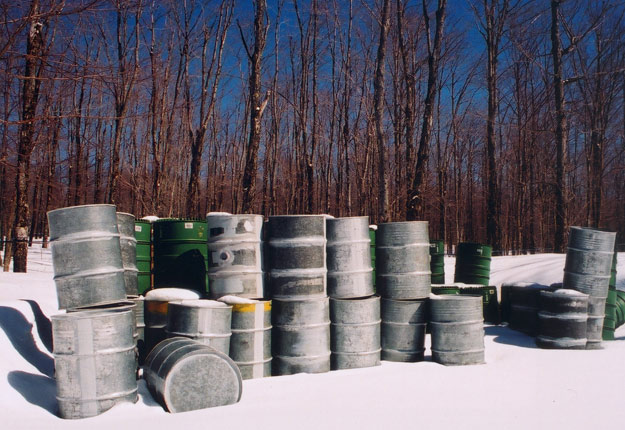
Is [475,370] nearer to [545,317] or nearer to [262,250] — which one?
[545,317]

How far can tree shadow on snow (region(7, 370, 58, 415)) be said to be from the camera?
5.19 m

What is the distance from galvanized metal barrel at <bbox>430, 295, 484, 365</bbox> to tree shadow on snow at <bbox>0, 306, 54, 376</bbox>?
4735 mm

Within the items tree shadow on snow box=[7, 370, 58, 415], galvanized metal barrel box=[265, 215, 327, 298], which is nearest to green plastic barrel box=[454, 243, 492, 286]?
galvanized metal barrel box=[265, 215, 327, 298]

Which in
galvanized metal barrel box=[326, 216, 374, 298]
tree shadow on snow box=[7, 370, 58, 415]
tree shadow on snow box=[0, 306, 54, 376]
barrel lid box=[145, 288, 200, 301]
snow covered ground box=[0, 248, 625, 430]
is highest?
galvanized metal barrel box=[326, 216, 374, 298]

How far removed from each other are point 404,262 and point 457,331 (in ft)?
3.72

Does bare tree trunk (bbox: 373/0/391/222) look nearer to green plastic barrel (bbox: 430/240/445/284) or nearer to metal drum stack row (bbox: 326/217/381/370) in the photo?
green plastic barrel (bbox: 430/240/445/284)

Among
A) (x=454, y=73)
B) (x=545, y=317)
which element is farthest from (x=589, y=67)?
(x=545, y=317)

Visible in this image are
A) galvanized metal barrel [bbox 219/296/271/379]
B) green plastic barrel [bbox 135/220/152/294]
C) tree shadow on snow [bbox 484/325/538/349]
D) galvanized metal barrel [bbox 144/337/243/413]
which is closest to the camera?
galvanized metal barrel [bbox 144/337/243/413]

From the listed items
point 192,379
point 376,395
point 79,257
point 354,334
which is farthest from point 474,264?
point 79,257

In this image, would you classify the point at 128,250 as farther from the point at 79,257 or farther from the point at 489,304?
the point at 489,304

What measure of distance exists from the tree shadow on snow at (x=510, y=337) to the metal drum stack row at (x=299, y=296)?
3478mm

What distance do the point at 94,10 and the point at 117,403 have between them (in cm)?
461

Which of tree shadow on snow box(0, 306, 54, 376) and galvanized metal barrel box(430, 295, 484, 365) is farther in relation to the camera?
galvanized metal barrel box(430, 295, 484, 365)

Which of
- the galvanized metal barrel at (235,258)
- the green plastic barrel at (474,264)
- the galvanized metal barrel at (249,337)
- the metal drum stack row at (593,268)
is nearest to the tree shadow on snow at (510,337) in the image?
the metal drum stack row at (593,268)
